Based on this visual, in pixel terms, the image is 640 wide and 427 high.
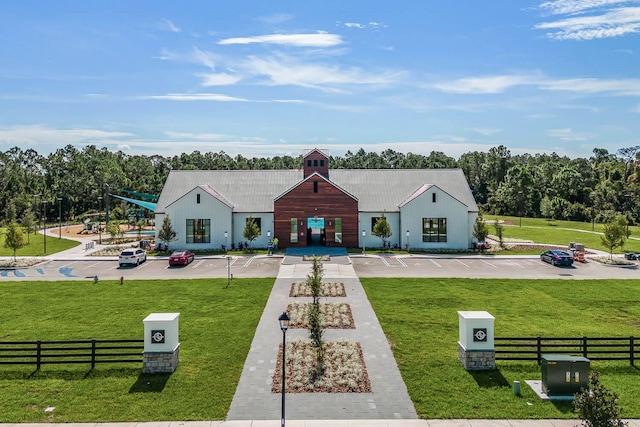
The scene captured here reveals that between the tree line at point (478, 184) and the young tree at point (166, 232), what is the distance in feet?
105

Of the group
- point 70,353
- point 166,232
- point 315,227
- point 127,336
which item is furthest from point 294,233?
point 70,353

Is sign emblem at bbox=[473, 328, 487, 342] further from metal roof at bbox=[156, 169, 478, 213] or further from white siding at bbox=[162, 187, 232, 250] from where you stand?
white siding at bbox=[162, 187, 232, 250]

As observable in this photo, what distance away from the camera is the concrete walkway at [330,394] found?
44.3ft

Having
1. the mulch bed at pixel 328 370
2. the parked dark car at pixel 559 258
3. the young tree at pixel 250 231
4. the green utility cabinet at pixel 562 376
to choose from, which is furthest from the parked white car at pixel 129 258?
the parked dark car at pixel 559 258

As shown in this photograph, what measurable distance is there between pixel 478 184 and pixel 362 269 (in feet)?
277

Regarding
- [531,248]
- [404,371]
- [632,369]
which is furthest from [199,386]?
[531,248]

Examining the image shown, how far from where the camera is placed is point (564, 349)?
1848 centimetres

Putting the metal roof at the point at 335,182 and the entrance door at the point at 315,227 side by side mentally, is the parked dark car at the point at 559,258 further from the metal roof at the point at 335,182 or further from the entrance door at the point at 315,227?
the entrance door at the point at 315,227

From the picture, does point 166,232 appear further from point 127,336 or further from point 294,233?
point 127,336

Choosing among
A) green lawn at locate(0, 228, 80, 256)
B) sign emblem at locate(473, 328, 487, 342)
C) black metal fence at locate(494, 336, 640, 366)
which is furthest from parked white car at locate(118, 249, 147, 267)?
sign emblem at locate(473, 328, 487, 342)

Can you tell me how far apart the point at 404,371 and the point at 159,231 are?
3604 centimetres

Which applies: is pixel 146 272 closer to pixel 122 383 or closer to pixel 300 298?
pixel 300 298

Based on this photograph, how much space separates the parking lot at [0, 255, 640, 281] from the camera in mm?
34312

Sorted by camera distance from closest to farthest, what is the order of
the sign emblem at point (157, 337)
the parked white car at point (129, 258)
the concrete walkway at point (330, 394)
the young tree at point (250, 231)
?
the concrete walkway at point (330, 394)
the sign emblem at point (157, 337)
the parked white car at point (129, 258)
the young tree at point (250, 231)
